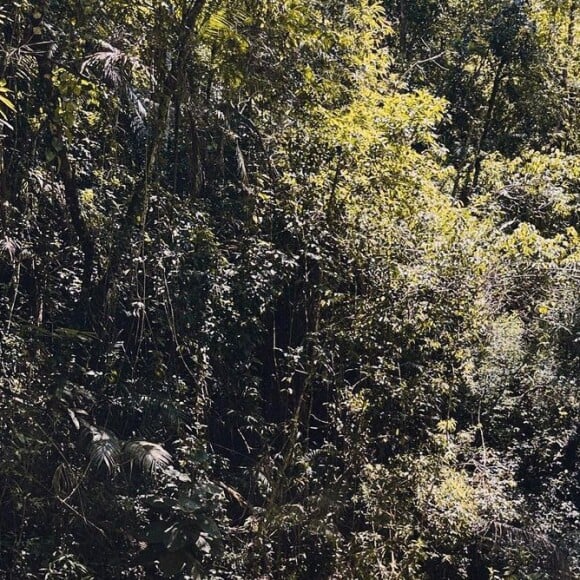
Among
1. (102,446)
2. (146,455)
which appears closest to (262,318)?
(146,455)

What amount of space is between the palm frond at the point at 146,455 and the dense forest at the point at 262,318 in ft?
0.08

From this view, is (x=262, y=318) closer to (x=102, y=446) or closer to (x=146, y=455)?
(x=146, y=455)

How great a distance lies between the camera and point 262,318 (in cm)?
569

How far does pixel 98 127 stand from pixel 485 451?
3.68 m

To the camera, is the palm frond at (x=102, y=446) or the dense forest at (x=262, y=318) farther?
the dense forest at (x=262, y=318)

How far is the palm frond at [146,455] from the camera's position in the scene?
428 centimetres

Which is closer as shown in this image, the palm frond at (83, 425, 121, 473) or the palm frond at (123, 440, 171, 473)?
the palm frond at (83, 425, 121, 473)

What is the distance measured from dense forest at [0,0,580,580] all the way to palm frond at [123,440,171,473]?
0.9 inches

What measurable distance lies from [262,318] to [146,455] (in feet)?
5.48

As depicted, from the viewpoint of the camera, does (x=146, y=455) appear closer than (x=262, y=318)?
Yes

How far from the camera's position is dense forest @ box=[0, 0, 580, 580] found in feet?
14.3

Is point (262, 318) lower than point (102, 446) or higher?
higher

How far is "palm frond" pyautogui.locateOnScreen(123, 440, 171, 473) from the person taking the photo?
428 cm

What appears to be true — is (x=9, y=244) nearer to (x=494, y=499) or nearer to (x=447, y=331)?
(x=447, y=331)
